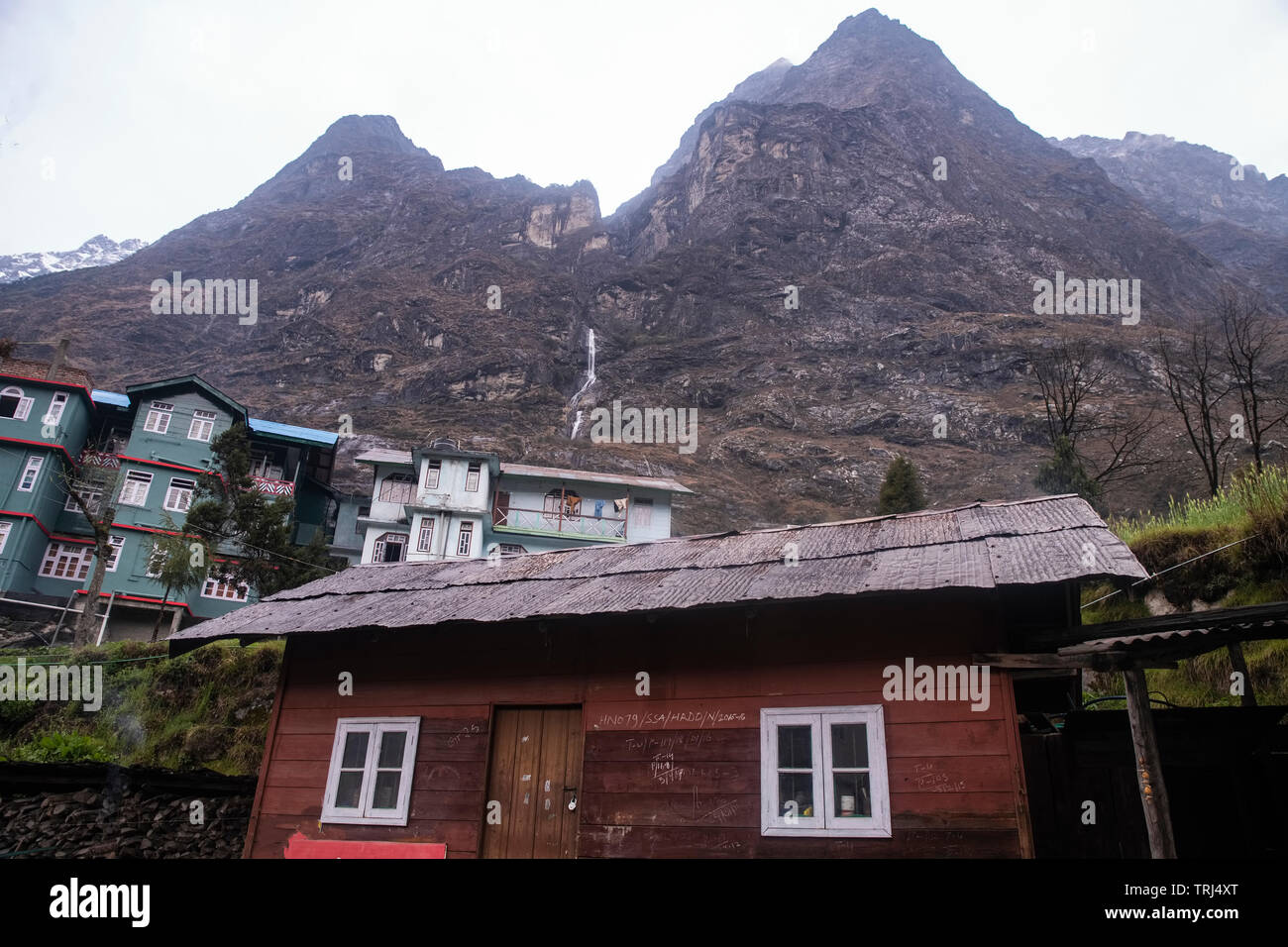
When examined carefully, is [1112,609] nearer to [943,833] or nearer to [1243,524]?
[1243,524]

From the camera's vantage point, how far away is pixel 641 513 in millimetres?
42000

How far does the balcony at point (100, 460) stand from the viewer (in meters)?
40.3

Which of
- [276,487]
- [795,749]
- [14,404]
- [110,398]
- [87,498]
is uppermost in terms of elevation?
[110,398]

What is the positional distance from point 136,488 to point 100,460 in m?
3.52

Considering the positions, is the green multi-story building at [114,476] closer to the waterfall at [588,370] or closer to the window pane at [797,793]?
the window pane at [797,793]

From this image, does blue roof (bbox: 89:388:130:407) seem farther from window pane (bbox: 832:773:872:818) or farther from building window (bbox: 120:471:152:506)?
window pane (bbox: 832:773:872:818)

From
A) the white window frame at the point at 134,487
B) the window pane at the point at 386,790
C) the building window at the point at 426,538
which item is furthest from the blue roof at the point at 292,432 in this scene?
the window pane at the point at 386,790

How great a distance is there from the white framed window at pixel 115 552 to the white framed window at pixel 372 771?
1247 inches

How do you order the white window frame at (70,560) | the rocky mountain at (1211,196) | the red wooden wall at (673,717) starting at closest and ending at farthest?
the red wooden wall at (673,717), the white window frame at (70,560), the rocky mountain at (1211,196)

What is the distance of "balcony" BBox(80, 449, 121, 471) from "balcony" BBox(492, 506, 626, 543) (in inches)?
720

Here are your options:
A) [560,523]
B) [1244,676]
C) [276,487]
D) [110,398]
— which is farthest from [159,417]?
[1244,676]

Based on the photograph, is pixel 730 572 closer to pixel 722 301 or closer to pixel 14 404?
pixel 14 404

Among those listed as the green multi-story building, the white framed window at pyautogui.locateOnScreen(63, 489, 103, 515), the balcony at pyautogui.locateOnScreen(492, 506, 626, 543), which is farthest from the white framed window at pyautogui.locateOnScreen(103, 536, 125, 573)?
the balcony at pyautogui.locateOnScreen(492, 506, 626, 543)

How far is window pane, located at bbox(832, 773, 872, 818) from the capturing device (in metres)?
9.01
